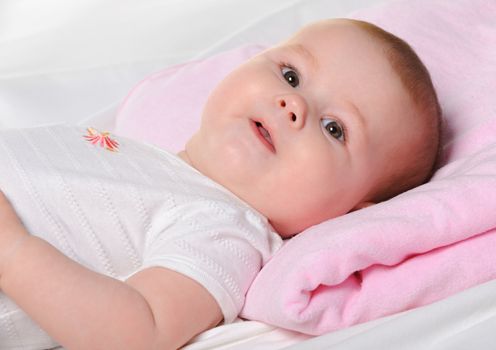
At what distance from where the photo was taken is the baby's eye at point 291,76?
1379mm

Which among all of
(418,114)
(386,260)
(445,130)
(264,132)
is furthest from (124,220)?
(445,130)

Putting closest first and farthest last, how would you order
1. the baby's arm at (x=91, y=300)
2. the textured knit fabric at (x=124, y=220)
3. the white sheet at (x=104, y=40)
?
the baby's arm at (x=91, y=300) → the textured knit fabric at (x=124, y=220) → the white sheet at (x=104, y=40)

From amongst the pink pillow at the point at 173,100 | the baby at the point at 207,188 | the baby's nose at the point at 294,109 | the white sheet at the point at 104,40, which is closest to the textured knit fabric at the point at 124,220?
the baby at the point at 207,188

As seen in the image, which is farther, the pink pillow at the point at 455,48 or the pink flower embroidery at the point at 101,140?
the pink pillow at the point at 455,48

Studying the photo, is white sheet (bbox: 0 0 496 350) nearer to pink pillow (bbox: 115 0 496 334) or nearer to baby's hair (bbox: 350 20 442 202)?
pink pillow (bbox: 115 0 496 334)

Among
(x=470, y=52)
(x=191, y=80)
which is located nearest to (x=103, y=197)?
(x=191, y=80)

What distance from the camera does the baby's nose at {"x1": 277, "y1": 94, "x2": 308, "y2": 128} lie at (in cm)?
130

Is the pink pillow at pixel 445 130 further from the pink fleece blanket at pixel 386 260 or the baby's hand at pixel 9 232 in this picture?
the baby's hand at pixel 9 232

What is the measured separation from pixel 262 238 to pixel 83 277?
0.93 ft

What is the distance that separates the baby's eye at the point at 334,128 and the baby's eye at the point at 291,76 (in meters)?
0.08

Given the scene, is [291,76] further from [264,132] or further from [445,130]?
[445,130]

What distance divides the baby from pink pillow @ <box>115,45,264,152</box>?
25 cm

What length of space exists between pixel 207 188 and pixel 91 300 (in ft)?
0.99

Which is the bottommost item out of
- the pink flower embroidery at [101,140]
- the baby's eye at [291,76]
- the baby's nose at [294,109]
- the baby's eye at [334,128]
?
the pink flower embroidery at [101,140]
